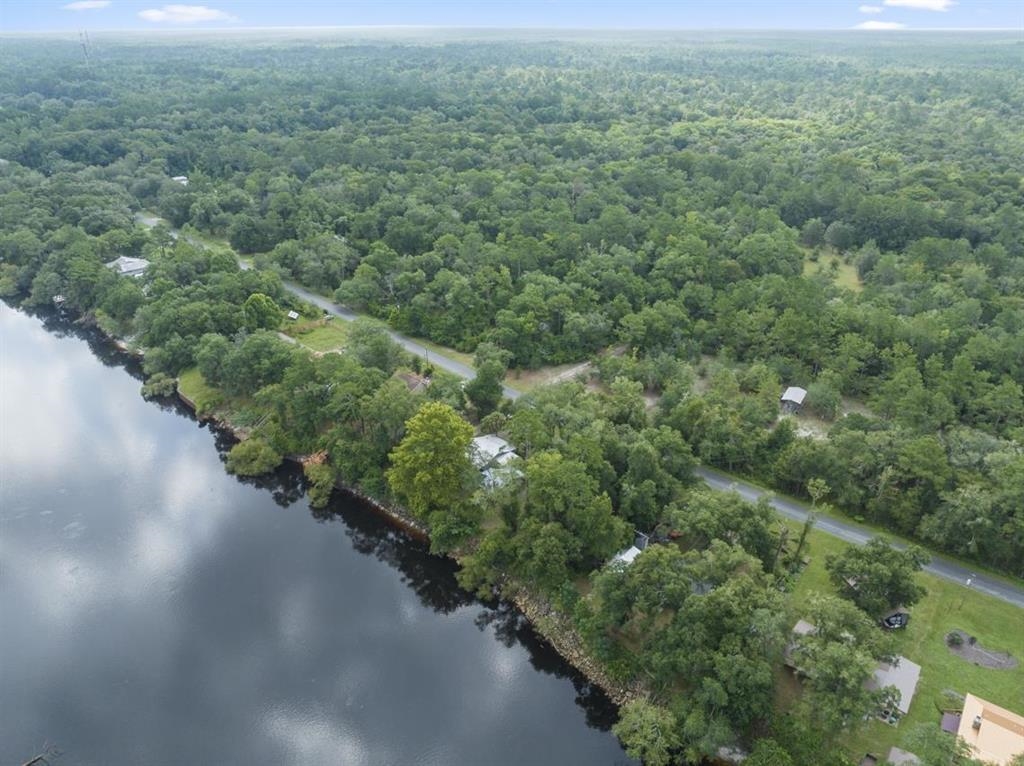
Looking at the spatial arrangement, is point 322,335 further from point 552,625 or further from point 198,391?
point 552,625

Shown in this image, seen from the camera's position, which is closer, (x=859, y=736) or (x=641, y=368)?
(x=859, y=736)

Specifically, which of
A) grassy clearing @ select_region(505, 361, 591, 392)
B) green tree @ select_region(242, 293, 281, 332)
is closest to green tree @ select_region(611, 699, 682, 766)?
grassy clearing @ select_region(505, 361, 591, 392)

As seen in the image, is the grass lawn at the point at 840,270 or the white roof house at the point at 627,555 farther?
the grass lawn at the point at 840,270

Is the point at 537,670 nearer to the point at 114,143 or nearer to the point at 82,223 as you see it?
the point at 82,223

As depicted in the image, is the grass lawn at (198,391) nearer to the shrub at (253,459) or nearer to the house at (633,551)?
the shrub at (253,459)

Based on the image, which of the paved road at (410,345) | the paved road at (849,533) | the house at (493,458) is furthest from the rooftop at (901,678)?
the paved road at (410,345)

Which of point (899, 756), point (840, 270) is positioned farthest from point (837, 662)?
point (840, 270)

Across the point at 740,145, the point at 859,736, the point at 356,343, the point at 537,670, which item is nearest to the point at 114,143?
the point at 356,343
